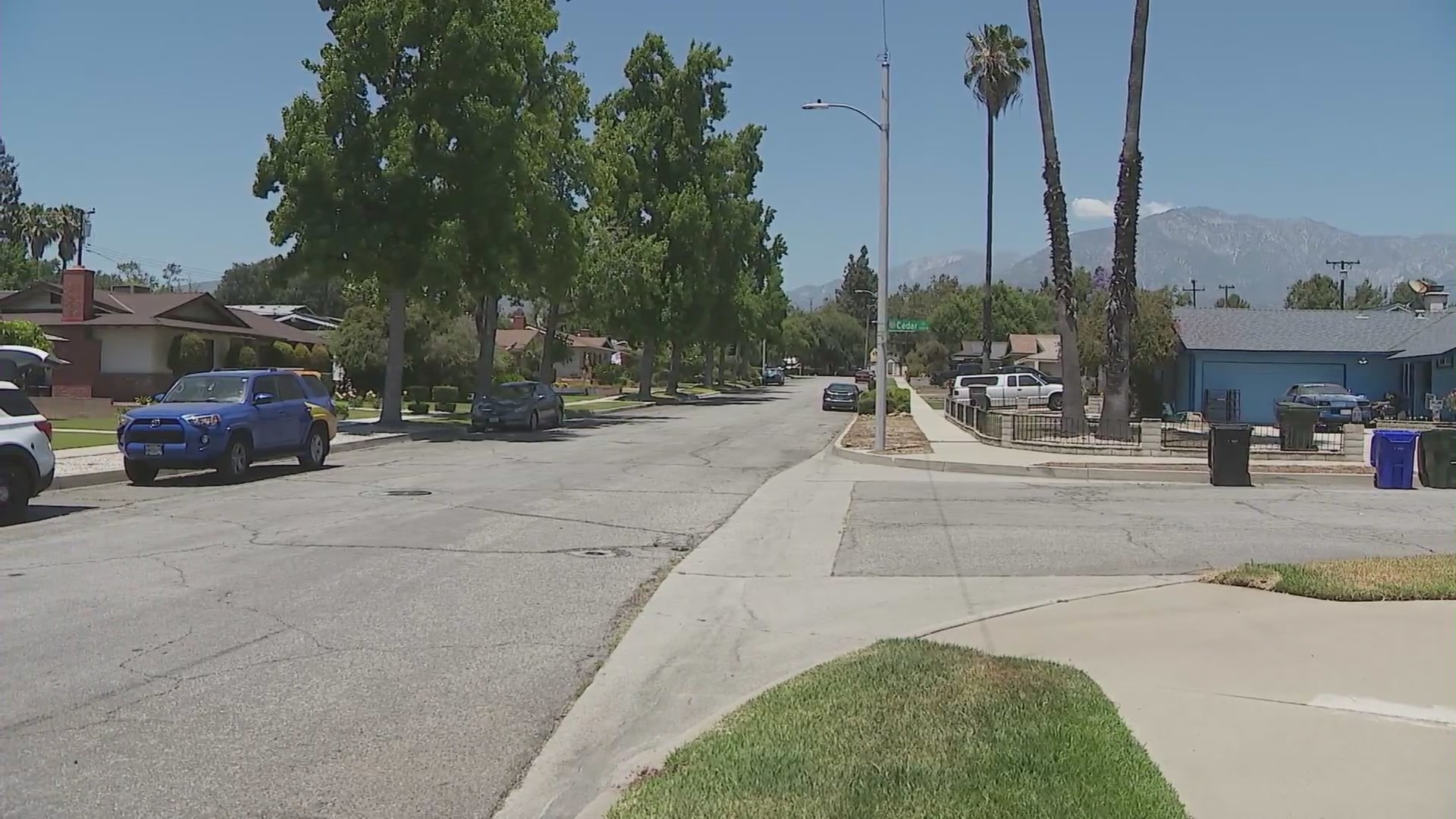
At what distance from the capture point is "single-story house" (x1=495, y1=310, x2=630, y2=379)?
91812 millimetres

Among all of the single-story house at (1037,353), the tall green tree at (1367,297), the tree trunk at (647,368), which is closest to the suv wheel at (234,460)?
the tree trunk at (647,368)

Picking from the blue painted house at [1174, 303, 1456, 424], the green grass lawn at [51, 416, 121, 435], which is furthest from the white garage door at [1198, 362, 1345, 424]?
the green grass lawn at [51, 416, 121, 435]

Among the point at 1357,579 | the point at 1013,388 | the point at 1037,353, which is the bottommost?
the point at 1357,579

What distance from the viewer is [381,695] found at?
6.81m

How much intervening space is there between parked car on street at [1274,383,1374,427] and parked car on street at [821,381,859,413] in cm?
1855

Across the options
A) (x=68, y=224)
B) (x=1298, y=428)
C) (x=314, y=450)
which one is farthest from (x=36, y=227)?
(x=1298, y=428)

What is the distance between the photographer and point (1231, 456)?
19859 millimetres

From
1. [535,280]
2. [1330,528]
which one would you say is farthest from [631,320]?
[1330,528]

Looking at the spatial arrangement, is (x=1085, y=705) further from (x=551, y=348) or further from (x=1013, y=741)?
(x=551, y=348)

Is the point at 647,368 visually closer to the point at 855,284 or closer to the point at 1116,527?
the point at 1116,527

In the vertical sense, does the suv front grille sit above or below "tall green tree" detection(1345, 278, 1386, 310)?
below

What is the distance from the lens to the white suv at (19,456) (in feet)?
45.2

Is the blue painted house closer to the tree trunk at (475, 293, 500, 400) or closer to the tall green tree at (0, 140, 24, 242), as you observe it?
the tree trunk at (475, 293, 500, 400)

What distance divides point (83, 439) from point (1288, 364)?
37.3 meters
